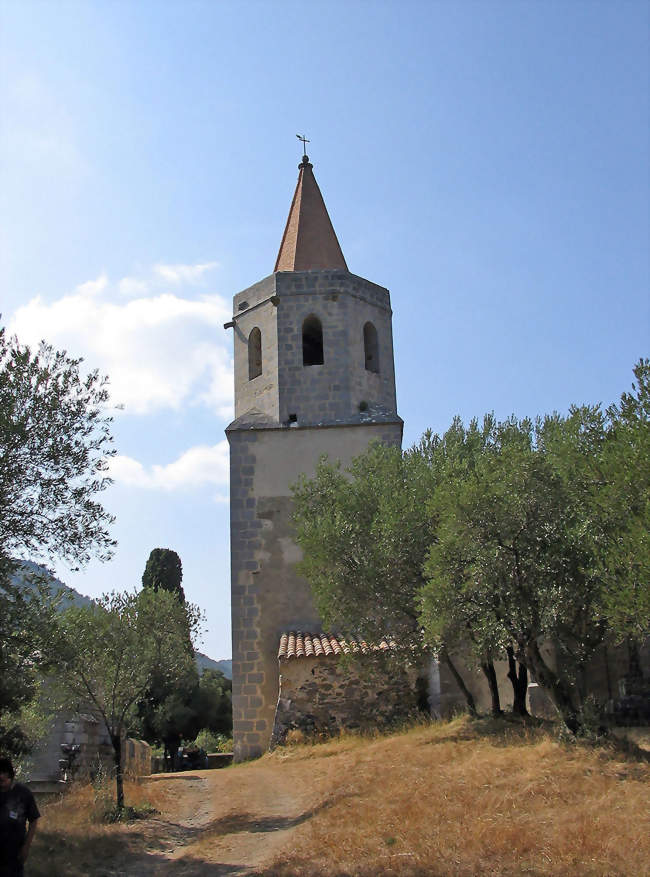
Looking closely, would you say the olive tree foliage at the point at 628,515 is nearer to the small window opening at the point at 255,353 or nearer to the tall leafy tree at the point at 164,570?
the small window opening at the point at 255,353

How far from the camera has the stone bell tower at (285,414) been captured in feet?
62.7

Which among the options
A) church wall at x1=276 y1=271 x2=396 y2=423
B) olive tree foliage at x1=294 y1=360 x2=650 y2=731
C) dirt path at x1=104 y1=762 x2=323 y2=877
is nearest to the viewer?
dirt path at x1=104 y1=762 x2=323 y2=877

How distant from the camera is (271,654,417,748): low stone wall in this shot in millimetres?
17172

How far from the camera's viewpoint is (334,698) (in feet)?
57.0

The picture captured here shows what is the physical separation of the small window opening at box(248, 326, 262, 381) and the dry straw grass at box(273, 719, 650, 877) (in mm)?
11717

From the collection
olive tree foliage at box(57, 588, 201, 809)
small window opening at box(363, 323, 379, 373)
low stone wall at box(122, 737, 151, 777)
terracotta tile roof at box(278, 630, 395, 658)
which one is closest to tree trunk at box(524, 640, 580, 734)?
terracotta tile roof at box(278, 630, 395, 658)

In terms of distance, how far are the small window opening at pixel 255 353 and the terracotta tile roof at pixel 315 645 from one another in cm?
698

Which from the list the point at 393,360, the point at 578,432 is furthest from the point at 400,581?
the point at 393,360

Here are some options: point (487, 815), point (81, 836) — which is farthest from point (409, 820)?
point (81, 836)

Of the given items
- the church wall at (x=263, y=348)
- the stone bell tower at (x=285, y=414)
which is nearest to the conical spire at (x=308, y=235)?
the stone bell tower at (x=285, y=414)

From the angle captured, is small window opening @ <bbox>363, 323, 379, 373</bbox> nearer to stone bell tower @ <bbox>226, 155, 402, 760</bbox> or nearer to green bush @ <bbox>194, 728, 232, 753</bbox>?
stone bell tower @ <bbox>226, 155, 402, 760</bbox>

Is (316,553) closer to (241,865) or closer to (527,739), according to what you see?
(527,739)

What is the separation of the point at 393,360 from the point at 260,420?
13.4ft

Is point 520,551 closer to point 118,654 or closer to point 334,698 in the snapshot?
point 118,654
